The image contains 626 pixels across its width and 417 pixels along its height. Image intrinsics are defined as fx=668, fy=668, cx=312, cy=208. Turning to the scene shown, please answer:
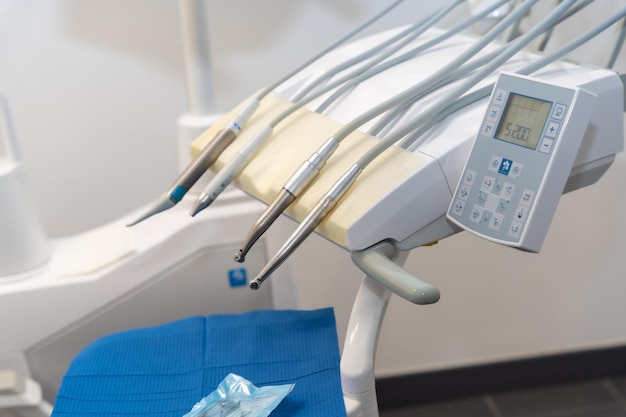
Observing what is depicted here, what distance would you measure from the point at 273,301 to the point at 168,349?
23cm

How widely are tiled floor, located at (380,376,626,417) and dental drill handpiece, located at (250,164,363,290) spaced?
3.54ft

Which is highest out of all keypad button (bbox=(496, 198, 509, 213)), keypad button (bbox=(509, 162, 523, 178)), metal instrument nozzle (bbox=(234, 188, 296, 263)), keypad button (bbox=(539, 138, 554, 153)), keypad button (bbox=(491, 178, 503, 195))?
keypad button (bbox=(539, 138, 554, 153))

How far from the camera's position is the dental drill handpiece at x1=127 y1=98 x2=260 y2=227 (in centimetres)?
80

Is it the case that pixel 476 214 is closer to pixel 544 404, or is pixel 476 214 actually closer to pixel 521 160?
pixel 521 160

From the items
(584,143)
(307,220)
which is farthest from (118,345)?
(584,143)

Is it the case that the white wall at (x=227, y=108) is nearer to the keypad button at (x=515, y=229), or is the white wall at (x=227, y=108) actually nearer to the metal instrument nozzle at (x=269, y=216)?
the metal instrument nozzle at (x=269, y=216)

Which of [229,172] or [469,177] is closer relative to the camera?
[469,177]

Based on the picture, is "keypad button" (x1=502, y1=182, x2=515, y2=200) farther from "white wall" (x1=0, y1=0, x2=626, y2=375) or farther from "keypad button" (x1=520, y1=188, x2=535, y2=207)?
"white wall" (x1=0, y1=0, x2=626, y2=375)

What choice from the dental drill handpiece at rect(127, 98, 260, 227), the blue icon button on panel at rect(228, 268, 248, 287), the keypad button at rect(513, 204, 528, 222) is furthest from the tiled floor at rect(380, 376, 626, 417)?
the keypad button at rect(513, 204, 528, 222)

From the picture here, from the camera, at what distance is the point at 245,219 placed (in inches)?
40.9

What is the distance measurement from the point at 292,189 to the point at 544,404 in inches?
46.5

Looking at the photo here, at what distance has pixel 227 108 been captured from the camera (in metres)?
1.36

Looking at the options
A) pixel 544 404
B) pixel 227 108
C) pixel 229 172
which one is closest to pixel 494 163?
pixel 229 172

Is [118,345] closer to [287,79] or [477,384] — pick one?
[287,79]
